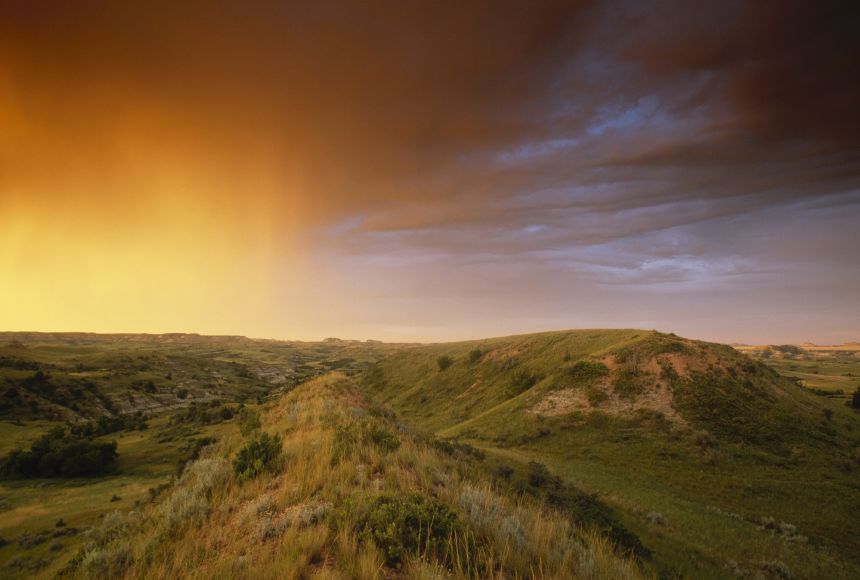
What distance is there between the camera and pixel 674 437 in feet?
90.9

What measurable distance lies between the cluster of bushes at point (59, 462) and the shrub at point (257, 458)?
165 feet

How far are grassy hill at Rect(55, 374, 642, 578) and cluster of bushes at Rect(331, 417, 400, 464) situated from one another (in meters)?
0.22

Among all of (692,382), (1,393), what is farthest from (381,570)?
(1,393)

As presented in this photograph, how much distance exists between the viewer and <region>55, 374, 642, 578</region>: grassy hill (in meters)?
4.18

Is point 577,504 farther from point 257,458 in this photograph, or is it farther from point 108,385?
point 108,385

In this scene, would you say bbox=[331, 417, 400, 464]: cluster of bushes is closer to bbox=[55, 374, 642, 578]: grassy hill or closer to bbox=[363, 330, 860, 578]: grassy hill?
bbox=[55, 374, 642, 578]: grassy hill

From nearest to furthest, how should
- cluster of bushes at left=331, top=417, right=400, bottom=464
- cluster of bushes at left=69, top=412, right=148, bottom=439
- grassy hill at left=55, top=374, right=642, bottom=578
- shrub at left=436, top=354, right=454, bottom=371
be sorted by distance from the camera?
grassy hill at left=55, top=374, right=642, bottom=578
cluster of bushes at left=331, top=417, right=400, bottom=464
cluster of bushes at left=69, top=412, right=148, bottom=439
shrub at left=436, top=354, right=454, bottom=371

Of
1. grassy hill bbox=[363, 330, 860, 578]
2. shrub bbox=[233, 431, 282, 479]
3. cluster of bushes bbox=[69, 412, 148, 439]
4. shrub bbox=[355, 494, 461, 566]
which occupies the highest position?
shrub bbox=[355, 494, 461, 566]

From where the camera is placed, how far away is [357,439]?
9.33 meters

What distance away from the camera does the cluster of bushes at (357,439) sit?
27.0 feet

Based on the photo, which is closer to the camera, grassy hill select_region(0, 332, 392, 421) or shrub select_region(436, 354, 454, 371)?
shrub select_region(436, 354, 454, 371)

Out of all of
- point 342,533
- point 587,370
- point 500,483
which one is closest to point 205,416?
point 587,370

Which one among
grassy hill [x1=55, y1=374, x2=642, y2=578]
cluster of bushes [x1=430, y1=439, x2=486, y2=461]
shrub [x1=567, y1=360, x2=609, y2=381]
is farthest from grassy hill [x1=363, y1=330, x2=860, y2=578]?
grassy hill [x1=55, y1=374, x2=642, y2=578]

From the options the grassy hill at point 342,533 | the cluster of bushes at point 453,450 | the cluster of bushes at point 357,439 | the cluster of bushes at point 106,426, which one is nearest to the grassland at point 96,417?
the cluster of bushes at point 106,426
